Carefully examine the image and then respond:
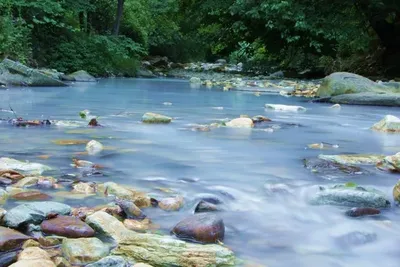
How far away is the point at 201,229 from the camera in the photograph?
2033 millimetres

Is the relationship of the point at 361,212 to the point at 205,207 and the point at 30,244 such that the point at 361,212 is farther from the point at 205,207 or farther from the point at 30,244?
the point at 30,244

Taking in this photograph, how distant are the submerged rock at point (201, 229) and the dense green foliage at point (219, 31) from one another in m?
10.3

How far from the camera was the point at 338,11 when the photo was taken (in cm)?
1712

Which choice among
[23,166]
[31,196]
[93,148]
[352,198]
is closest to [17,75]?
[93,148]

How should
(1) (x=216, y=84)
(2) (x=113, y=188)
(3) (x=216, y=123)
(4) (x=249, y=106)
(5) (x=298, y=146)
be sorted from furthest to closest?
(1) (x=216, y=84) → (4) (x=249, y=106) → (3) (x=216, y=123) → (5) (x=298, y=146) → (2) (x=113, y=188)

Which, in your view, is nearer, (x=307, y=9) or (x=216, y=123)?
(x=216, y=123)

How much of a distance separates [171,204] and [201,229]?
1.38ft

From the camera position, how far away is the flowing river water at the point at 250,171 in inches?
81.5

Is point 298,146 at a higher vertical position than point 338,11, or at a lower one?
lower

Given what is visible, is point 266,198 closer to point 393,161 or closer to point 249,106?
point 393,161

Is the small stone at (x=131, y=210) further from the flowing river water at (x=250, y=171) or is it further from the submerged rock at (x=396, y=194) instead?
the submerged rock at (x=396, y=194)

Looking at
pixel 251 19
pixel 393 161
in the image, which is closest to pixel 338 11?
pixel 251 19

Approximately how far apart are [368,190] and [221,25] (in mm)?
18715

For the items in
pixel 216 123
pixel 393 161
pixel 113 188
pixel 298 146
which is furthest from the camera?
pixel 216 123
